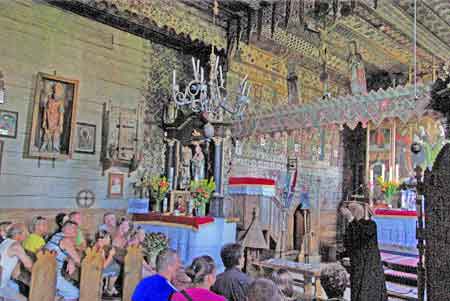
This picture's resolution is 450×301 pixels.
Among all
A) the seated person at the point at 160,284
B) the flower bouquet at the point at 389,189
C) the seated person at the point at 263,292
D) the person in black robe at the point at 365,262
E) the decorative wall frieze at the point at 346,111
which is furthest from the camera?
the flower bouquet at the point at 389,189

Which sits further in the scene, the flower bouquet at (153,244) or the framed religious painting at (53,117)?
the flower bouquet at (153,244)

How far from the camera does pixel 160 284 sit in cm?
272

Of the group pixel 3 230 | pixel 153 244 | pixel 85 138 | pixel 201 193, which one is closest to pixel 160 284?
pixel 3 230

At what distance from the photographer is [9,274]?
12.7ft

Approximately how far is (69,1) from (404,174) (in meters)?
9.10

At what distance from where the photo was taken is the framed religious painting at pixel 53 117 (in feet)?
19.8

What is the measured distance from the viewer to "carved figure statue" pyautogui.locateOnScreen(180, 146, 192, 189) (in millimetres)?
7389

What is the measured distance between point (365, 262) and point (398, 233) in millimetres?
4836

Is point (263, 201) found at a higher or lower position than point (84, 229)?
higher

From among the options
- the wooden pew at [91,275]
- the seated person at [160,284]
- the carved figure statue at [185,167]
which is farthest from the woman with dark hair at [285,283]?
the carved figure statue at [185,167]

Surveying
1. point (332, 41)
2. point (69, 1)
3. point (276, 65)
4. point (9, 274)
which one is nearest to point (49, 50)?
point (69, 1)

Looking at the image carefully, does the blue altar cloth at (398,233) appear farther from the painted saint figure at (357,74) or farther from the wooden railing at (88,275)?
the wooden railing at (88,275)

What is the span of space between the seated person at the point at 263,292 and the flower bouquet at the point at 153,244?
13.3ft

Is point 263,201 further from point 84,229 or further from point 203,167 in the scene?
point 84,229
